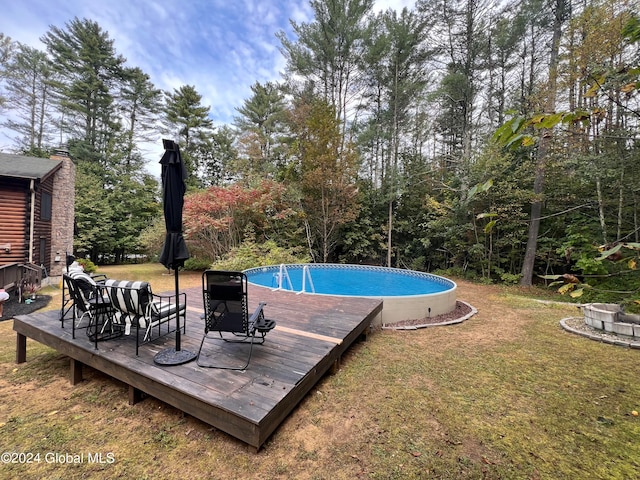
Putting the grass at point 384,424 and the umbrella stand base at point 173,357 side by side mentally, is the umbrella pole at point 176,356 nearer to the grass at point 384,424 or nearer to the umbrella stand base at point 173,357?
the umbrella stand base at point 173,357

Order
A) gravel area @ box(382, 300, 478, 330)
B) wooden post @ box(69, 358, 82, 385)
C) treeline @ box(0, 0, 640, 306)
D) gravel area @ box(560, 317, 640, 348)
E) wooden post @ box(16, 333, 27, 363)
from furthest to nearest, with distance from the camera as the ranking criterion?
treeline @ box(0, 0, 640, 306) < gravel area @ box(382, 300, 478, 330) < gravel area @ box(560, 317, 640, 348) < wooden post @ box(16, 333, 27, 363) < wooden post @ box(69, 358, 82, 385)

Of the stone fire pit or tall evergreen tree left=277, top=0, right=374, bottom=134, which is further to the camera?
tall evergreen tree left=277, top=0, right=374, bottom=134

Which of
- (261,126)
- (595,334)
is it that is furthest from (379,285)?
(261,126)

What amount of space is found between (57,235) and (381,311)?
11677 mm

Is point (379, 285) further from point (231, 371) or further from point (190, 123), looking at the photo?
point (190, 123)

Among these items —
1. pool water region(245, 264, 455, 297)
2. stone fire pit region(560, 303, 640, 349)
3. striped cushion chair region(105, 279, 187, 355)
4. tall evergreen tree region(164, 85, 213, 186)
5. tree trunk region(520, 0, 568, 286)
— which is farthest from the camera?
tall evergreen tree region(164, 85, 213, 186)

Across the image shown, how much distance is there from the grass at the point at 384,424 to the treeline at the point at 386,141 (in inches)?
219

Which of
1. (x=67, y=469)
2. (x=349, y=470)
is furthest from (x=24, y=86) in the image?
(x=349, y=470)

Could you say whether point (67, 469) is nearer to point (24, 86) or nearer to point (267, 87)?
point (267, 87)

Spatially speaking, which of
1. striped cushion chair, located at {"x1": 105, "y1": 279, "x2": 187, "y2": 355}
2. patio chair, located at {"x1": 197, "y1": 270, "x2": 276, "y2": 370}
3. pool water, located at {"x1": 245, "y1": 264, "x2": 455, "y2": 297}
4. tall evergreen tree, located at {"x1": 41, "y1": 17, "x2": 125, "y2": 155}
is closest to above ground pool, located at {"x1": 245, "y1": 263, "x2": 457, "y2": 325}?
pool water, located at {"x1": 245, "y1": 264, "x2": 455, "y2": 297}

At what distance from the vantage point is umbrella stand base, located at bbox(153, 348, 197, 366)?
3029mm

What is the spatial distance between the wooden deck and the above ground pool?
1510mm

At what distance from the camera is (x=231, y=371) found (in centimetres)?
296

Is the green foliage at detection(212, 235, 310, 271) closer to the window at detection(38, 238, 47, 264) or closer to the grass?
the window at detection(38, 238, 47, 264)
